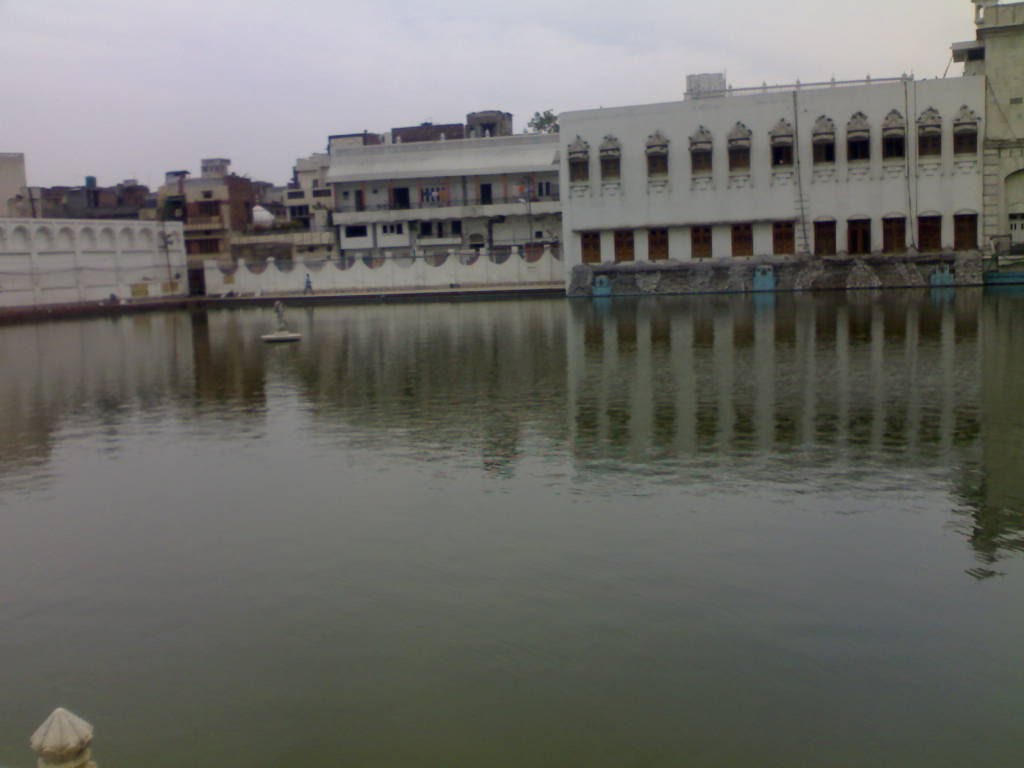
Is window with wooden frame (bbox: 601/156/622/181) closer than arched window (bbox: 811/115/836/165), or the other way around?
arched window (bbox: 811/115/836/165)

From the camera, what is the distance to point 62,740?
4238 millimetres

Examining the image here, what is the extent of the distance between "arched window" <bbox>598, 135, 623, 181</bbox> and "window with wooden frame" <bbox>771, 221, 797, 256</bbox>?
7242 millimetres

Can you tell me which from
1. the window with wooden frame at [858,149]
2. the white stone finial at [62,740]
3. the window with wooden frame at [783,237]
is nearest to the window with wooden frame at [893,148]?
the window with wooden frame at [858,149]

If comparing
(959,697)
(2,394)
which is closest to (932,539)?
(959,697)

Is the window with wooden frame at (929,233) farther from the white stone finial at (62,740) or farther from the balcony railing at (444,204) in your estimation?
the white stone finial at (62,740)

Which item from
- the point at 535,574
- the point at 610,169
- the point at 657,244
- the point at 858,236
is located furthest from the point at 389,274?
the point at 535,574

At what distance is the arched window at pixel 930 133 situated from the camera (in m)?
41.8

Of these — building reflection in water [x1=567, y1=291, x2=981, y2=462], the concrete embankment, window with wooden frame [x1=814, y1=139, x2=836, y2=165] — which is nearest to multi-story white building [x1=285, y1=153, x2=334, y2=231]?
the concrete embankment

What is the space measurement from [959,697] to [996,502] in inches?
167

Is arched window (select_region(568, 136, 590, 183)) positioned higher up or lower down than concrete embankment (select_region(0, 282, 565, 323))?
higher up

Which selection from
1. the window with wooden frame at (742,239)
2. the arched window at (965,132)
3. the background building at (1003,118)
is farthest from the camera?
the window with wooden frame at (742,239)

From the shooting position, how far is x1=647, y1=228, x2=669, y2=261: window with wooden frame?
4575 cm

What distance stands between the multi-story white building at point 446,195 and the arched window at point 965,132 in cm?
2085

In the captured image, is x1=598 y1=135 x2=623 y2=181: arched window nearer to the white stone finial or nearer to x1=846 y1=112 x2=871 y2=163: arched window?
x1=846 y1=112 x2=871 y2=163: arched window
